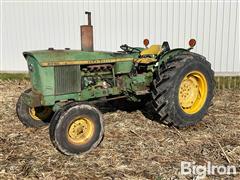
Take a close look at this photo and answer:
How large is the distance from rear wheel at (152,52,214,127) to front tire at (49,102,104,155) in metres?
1.10

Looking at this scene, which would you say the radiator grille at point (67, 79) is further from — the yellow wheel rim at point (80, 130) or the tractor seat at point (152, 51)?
the tractor seat at point (152, 51)

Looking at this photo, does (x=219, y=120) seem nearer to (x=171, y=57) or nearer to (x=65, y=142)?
(x=171, y=57)

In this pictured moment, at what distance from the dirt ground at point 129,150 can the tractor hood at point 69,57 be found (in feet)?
4.06

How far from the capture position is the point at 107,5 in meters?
9.66

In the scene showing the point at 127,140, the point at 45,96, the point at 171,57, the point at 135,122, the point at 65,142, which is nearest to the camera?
the point at 65,142

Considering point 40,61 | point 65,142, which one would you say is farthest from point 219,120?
point 40,61

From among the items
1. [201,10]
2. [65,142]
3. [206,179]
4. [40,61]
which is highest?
[201,10]

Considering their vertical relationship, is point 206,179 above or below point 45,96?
below

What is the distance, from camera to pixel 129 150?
4727 mm

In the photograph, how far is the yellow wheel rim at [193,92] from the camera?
18.2ft

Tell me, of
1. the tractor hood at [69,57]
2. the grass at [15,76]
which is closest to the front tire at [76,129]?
the tractor hood at [69,57]

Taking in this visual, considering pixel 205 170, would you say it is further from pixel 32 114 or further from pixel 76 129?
pixel 32 114

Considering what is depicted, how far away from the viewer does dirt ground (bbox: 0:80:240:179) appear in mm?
4098

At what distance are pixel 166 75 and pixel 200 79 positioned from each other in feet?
2.82
